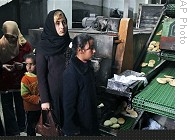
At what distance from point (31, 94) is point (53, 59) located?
197mm

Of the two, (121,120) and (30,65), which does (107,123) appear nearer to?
(121,120)

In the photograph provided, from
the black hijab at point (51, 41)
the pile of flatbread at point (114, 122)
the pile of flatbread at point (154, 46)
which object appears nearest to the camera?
the black hijab at point (51, 41)

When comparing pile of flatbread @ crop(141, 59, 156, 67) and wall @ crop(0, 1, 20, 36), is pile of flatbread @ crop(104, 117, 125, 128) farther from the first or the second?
wall @ crop(0, 1, 20, 36)

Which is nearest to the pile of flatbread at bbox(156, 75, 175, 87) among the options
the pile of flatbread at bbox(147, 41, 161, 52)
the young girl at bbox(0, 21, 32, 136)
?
the pile of flatbread at bbox(147, 41, 161, 52)

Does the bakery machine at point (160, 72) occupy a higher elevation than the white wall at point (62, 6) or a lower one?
lower

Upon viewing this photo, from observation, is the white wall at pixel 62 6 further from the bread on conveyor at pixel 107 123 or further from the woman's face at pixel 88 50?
the bread on conveyor at pixel 107 123

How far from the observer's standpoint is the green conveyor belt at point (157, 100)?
3.09 feet

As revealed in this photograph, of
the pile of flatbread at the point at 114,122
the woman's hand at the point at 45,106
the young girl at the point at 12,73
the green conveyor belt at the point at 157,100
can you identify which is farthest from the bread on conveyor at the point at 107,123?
the young girl at the point at 12,73

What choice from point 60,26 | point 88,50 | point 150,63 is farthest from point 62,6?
point 150,63

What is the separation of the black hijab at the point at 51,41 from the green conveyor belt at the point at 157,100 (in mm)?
384

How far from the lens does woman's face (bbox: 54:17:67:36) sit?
0.89m

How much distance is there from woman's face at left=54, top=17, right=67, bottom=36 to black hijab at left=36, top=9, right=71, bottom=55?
11 mm
